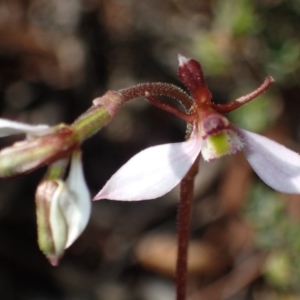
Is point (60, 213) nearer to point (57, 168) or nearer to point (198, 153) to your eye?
point (57, 168)

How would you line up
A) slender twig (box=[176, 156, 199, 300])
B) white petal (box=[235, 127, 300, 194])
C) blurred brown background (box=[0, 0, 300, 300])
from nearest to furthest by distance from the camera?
white petal (box=[235, 127, 300, 194]) → slender twig (box=[176, 156, 199, 300]) → blurred brown background (box=[0, 0, 300, 300])

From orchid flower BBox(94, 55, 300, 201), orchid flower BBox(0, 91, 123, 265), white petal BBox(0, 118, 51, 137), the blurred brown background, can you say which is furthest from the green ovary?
the blurred brown background

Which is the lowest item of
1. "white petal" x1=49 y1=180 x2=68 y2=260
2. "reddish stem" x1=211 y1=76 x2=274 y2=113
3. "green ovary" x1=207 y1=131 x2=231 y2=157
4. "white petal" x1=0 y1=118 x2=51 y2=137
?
"white petal" x1=49 y1=180 x2=68 y2=260

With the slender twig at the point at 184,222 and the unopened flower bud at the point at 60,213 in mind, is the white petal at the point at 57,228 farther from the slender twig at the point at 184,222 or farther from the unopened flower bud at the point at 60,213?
the slender twig at the point at 184,222

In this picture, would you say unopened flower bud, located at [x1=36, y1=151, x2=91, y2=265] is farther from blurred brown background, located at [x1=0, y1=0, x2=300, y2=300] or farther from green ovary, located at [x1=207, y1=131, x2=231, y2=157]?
blurred brown background, located at [x1=0, y1=0, x2=300, y2=300]

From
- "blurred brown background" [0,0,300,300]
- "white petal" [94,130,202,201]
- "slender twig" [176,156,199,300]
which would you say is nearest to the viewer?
"white petal" [94,130,202,201]

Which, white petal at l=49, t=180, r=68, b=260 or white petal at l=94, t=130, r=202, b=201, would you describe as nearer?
white petal at l=49, t=180, r=68, b=260

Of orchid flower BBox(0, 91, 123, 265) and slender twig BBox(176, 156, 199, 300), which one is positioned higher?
orchid flower BBox(0, 91, 123, 265)
